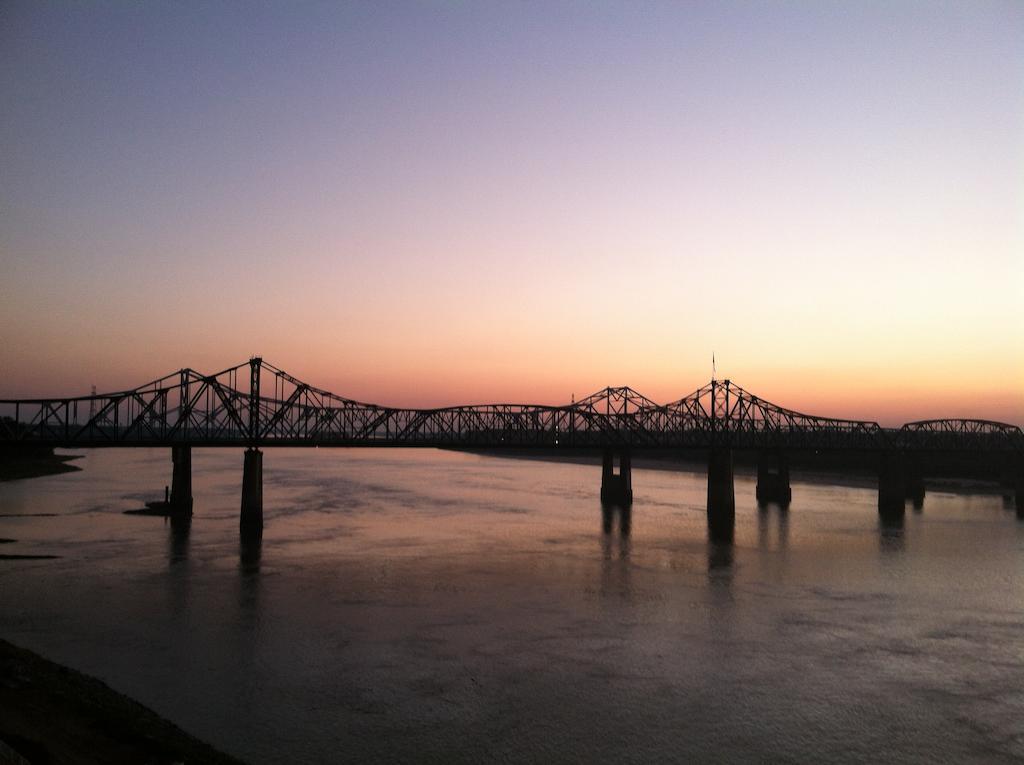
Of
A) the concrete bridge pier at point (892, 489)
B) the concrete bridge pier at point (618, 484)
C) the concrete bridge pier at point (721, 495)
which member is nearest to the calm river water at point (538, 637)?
the concrete bridge pier at point (721, 495)

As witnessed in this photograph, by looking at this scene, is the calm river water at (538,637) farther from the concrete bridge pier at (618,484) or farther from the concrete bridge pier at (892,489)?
the concrete bridge pier at (618,484)

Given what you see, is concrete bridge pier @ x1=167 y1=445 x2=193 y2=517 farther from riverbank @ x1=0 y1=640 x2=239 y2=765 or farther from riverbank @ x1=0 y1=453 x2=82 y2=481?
riverbank @ x1=0 y1=453 x2=82 y2=481

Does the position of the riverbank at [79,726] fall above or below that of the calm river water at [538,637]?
above

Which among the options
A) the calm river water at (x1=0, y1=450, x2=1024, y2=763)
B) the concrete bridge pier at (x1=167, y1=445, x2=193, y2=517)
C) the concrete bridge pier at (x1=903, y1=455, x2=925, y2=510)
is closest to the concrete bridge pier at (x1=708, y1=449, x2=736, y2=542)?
the calm river water at (x1=0, y1=450, x2=1024, y2=763)

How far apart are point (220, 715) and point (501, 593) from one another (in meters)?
18.6

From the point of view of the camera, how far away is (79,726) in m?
16.8

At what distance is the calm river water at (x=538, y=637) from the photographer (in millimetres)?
20969

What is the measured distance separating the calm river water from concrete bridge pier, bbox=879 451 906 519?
1601 centimetres

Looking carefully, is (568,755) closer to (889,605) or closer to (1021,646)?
(1021,646)

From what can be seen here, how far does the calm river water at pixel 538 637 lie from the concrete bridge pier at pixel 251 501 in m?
1.30

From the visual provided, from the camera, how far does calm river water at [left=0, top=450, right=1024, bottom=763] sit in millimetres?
20969

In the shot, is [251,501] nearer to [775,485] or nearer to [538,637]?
[538,637]

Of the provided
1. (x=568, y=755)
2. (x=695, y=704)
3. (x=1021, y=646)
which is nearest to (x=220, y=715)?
(x=568, y=755)

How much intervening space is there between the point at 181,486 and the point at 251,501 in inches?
500
